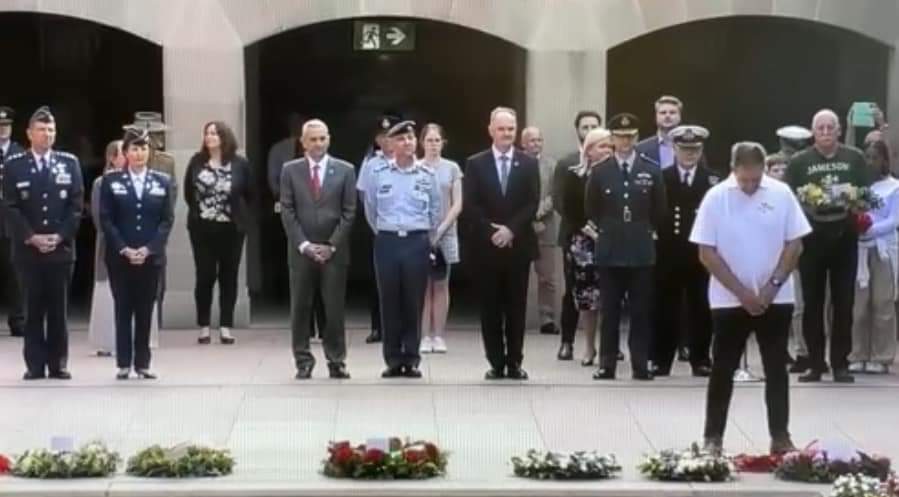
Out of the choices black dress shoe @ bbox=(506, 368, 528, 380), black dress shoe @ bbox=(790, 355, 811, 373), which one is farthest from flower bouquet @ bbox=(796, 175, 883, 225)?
black dress shoe @ bbox=(506, 368, 528, 380)

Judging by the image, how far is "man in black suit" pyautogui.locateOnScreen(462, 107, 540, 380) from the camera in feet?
42.4

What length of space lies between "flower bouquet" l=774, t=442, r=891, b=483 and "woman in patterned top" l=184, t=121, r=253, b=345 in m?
6.65

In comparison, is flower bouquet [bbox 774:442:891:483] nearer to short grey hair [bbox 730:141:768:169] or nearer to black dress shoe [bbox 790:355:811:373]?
short grey hair [bbox 730:141:768:169]

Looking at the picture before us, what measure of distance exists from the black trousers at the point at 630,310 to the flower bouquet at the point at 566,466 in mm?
3206

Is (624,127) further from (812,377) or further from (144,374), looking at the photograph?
(144,374)

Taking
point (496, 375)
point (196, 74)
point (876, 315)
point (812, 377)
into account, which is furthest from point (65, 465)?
point (196, 74)

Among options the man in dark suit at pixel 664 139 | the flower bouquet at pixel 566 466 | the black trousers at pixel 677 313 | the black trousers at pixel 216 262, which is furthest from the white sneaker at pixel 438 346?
the flower bouquet at pixel 566 466

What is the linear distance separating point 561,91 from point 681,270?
11.8 ft

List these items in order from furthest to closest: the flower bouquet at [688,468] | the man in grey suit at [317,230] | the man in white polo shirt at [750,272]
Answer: the man in grey suit at [317,230] < the man in white polo shirt at [750,272] < the flower bouquet at [688,468]

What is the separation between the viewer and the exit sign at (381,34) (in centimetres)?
1742

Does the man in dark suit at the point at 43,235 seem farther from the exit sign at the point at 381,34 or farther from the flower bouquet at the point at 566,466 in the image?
the exit sign at the point at 381,34

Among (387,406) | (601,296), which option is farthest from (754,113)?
(387,406)

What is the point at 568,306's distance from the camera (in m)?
14.0

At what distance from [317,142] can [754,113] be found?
28.6 ft
